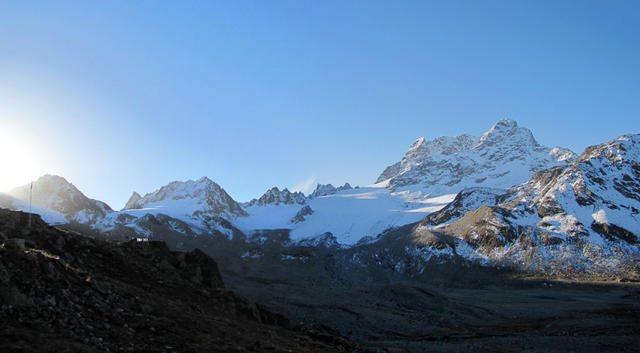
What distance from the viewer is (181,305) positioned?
22.4 metres

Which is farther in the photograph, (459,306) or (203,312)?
(459,306)

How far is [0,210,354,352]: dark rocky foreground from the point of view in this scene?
13609mm

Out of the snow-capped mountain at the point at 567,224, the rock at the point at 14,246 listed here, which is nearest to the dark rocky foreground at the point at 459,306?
the snow-capped mountain at the point at 567,224

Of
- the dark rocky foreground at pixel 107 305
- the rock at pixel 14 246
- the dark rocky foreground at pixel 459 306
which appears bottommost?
the dark rocky foreground at pixel 459 306

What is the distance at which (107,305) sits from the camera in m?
17.2

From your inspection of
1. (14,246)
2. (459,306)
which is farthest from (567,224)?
(14,246)

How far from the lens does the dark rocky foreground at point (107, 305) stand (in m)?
13.6

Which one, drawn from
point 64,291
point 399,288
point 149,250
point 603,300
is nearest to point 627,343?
point 149,250

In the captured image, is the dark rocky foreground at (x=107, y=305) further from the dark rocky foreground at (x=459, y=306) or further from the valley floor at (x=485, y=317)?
the valley floor at (x=485, y=317)

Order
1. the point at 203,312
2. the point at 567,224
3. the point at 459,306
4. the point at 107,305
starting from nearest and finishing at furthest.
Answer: the point at 107,305 → the point at 203,312 → the point at 459,306 → the point at 567,224

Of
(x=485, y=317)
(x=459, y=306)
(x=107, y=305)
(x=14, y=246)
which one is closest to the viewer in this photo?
(x=14, y=246)

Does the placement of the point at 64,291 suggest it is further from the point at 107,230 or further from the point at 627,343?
the point at 107,230

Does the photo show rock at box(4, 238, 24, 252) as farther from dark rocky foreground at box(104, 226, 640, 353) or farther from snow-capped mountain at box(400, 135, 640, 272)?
snow-capped mountain at box(400, 135, 640, 272)

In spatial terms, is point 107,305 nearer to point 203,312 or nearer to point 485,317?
point 203,312
